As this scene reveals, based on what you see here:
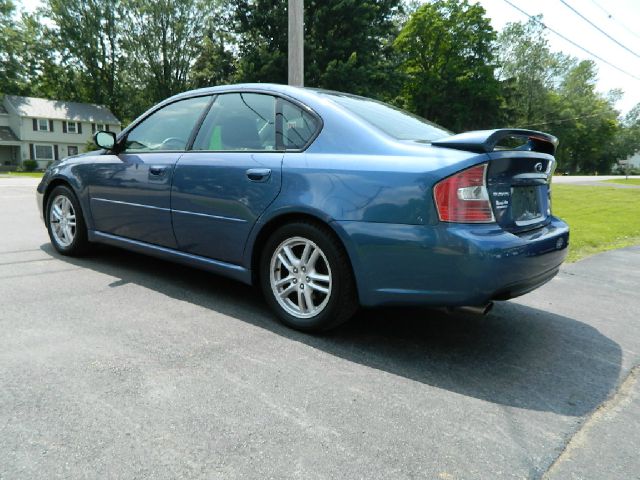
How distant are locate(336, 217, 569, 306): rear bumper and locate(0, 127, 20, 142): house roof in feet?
174

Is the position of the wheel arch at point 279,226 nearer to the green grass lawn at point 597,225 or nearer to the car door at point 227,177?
the car door at point 227,177

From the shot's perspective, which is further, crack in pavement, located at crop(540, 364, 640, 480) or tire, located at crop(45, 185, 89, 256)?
tire, located at crop(45, 185, 89, 256)

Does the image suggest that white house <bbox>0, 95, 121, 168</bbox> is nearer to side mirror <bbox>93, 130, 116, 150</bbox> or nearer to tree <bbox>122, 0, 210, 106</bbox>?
tree <bbox>122, 0, 210, 106</bbox>

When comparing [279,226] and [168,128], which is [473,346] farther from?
[168,128]

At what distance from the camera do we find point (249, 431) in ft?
6.67

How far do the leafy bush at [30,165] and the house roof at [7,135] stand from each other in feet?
12.9

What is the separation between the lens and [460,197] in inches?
101

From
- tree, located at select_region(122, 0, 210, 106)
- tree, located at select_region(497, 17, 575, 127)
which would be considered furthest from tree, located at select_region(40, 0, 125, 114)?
tree, located at select_region(497, 17, 575, 127)

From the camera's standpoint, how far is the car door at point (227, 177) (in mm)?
3256

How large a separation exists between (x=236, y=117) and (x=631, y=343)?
324cm

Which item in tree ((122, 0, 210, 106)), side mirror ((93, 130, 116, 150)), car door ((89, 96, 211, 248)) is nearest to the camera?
car door ((89, 96, 211, 248))

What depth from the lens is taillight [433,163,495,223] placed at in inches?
101

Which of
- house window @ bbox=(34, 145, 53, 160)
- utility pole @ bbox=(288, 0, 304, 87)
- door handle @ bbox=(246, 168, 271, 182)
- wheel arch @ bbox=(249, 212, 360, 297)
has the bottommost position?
wheel arch @ bbox=(249, 212, 360, 297)

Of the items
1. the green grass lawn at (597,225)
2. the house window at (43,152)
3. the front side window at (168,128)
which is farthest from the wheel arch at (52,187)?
the house window at (43,152)
